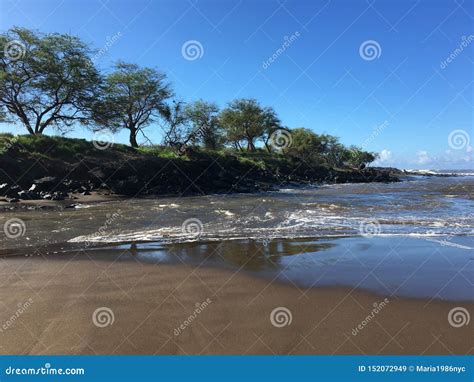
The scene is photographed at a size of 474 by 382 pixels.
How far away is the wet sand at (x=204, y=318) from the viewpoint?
3.51m

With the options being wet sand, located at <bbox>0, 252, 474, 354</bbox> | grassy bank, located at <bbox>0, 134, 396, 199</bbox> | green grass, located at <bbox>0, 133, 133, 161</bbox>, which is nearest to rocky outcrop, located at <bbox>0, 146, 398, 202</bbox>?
grassy bank, located at <bbox>0, 134, 396, 199</bbox>

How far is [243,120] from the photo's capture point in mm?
59125

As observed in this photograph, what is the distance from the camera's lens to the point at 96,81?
32562 millimetres

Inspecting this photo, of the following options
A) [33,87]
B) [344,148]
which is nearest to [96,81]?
[33,87]

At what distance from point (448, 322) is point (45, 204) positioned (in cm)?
1581

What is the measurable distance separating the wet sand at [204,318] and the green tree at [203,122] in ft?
148

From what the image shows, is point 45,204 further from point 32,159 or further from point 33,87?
point 33,87

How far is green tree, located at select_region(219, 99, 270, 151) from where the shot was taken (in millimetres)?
59031

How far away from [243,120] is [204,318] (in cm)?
5655

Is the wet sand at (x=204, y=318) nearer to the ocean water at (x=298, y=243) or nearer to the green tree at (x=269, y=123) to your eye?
the ocean water at (x=298, y=243)

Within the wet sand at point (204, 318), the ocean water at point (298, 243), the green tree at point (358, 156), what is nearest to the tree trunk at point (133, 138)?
the ocean water at point (298, 243)

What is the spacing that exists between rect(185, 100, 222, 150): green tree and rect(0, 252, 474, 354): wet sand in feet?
148

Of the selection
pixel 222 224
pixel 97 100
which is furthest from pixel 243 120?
pixel 222 224

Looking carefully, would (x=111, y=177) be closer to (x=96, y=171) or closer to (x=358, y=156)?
(x=96, y=171)
